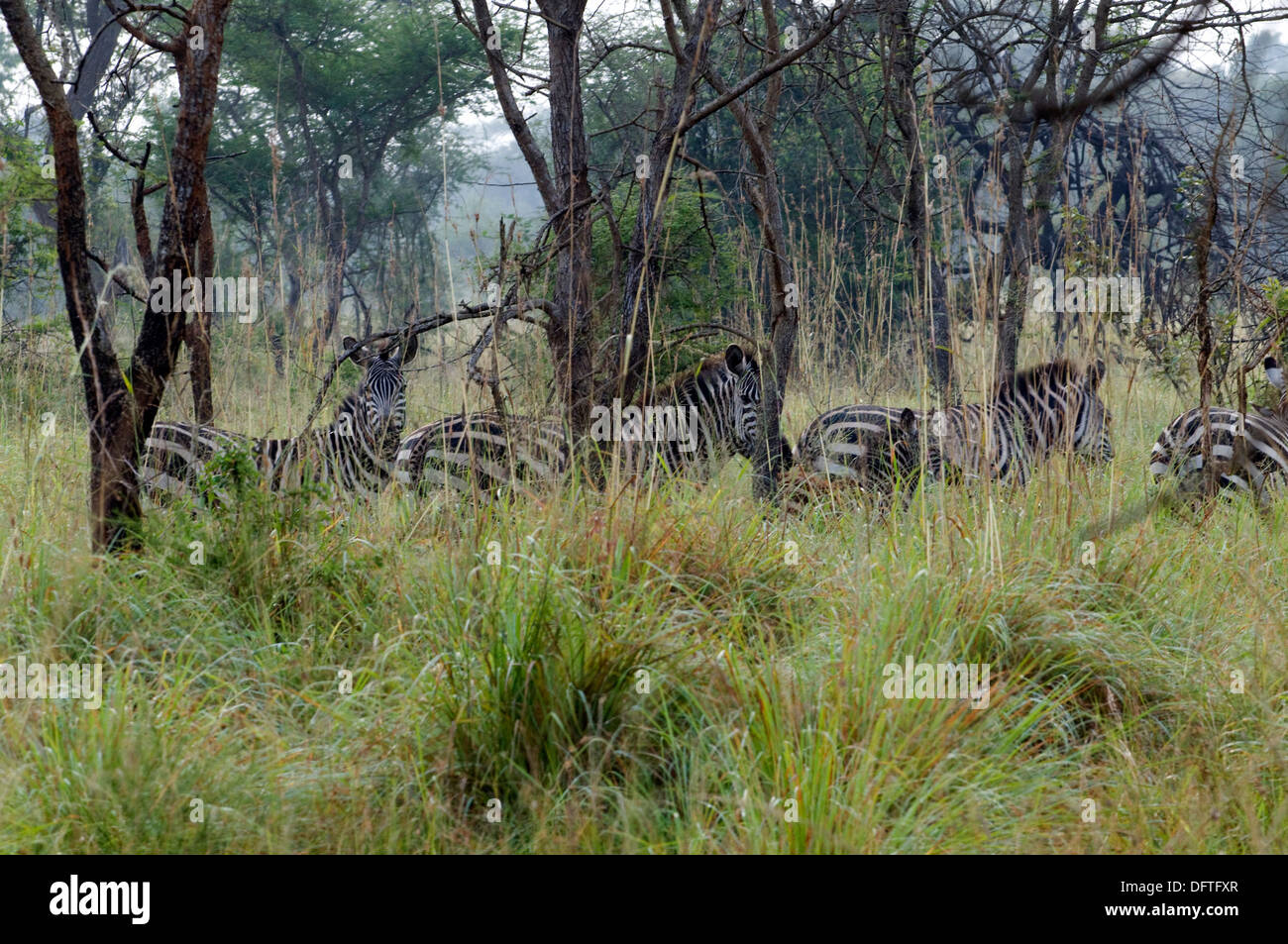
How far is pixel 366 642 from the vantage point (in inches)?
129

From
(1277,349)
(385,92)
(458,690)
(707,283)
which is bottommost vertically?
(458,690)

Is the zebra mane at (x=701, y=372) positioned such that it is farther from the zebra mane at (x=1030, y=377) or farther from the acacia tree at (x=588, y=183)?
the zebra mane at (x=1030, y=377)

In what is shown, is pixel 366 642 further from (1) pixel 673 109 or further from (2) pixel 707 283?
(2) pixel 707 283

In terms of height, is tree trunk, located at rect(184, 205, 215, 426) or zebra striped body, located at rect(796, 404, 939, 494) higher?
tree trunk, located at rect(184, 205, 215, 426)

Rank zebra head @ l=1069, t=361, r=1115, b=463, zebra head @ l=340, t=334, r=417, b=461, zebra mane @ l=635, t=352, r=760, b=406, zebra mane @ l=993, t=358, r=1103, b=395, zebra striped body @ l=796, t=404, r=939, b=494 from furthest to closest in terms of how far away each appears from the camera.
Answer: zebra mane @ l=635, t=352, r=760, b=406 < zebra mane @ l=993, t=358, r=1103, b=395 < zebra head @ l=340, t=334, r=417, b=461 < zebra head @ l=1069, t=361, r=1115, b=463 < zebra striped body @ l=796, t=404, r=939, b=494

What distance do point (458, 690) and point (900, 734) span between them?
3.50 feet

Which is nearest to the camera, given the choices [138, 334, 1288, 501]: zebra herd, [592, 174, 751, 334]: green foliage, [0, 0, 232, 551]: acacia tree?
[0, 0, 232, 551]: acacia tree

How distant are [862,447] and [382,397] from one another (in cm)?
247

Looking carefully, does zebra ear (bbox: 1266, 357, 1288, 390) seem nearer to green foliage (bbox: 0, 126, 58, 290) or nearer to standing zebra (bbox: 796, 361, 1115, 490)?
standing zebra (bbox: 796, 361, 1115, 490)

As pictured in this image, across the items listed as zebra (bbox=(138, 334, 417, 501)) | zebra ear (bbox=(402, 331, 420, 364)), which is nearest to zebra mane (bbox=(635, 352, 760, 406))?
zebra ear (bbox=(402, 331, 420, 364))

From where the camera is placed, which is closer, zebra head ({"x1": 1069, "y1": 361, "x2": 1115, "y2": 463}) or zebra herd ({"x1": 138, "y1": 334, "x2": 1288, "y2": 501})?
zebra herd ({"x1": 138, "y1": 334, "x2": 1288, "y2": 501})

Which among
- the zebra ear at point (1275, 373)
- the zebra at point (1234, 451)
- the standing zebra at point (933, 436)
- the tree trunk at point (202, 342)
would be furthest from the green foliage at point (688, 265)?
the zebra ear at point (1275, 373)

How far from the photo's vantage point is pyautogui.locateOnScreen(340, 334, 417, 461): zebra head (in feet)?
18.9
